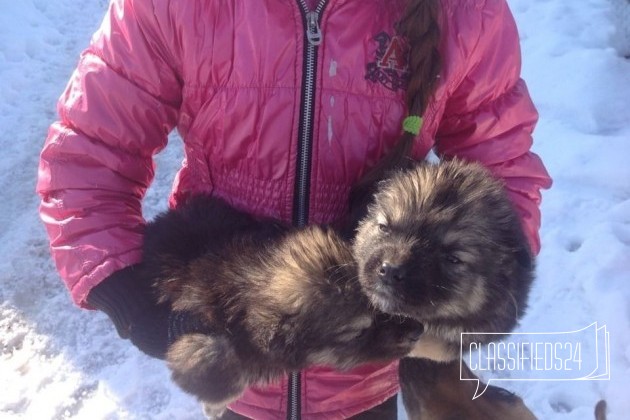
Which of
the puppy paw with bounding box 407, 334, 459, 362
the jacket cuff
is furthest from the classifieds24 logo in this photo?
the jacket cuff

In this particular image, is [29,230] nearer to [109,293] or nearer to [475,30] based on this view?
[109,293]

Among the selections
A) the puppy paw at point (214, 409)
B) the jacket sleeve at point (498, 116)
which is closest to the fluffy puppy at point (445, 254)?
the jacket sleeve at point (498, 116)

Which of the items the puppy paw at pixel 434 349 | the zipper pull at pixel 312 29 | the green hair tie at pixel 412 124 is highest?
the zipper pull at pixel 312 29

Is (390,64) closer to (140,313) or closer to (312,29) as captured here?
(312,29)

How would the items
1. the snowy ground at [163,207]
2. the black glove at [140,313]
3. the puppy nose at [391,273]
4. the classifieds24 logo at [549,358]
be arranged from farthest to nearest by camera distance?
1. the snowy ground at [163,207]
2. the classifieds24 logo at [549,358]
3. the black glove at [140,313]
4. the puppy nose at [391,273]

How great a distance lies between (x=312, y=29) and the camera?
161 centimetres

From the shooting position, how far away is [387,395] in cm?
194

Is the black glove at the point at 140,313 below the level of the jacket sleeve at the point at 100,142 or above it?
below

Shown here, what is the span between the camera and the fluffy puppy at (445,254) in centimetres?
146

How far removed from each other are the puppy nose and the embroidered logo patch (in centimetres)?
50

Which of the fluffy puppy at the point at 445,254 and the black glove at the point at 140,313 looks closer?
the fluffy puppy at the point at 445,254

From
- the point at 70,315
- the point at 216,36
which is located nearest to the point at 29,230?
the point at 70,315

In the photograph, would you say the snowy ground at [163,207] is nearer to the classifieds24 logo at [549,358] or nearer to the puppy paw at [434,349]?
the classifieds24 logo at [549,358]

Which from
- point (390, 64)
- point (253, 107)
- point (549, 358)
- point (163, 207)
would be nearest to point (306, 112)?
point (253, 107)
